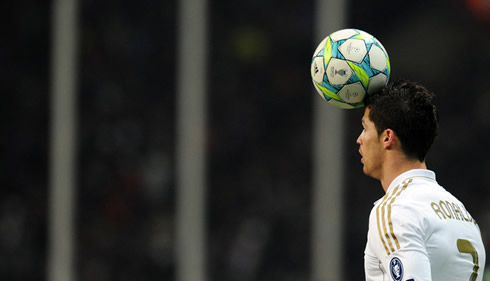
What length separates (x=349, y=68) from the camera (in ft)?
9.14

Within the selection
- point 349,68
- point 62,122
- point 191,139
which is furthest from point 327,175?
point 349,68

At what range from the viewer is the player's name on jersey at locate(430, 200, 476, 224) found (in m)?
2.38

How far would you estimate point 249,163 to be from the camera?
29.9 ft

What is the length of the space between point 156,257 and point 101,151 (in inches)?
57.6

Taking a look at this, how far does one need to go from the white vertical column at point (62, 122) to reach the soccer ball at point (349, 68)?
7118 mm

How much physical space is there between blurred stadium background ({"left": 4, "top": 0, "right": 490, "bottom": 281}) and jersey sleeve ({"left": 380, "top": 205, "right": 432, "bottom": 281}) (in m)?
6.07

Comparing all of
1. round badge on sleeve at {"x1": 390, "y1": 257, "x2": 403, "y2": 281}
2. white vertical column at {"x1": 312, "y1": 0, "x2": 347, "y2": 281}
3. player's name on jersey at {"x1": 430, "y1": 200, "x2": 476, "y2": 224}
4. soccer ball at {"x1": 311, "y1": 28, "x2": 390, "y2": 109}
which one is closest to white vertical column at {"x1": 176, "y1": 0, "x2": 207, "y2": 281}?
white vertical column at {"x1": 312, "y1": 0, "x2": 347, "y2": 281}

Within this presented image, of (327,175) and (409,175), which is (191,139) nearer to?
(327,175)

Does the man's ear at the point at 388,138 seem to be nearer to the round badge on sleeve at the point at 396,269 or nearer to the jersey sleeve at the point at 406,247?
the jersey sleeve at the point at 406,247

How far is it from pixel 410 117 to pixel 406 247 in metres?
0.44

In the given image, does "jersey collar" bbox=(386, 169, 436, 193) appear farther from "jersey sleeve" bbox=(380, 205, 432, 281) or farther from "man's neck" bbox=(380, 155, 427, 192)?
"jersey sleeve" bbox=(380, 205, 432, 281)

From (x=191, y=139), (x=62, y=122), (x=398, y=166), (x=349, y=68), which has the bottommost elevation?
(x=191, y=139)

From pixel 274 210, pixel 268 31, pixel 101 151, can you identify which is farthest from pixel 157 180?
pixel 268 31

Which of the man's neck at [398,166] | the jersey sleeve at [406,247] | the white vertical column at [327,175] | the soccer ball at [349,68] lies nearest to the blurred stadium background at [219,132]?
the white vertical column at [327,175]
